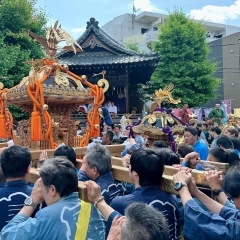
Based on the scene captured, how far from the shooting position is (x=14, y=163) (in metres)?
2.46

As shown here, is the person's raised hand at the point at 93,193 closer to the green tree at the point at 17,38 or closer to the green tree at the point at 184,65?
the green tree at the point at 17,38

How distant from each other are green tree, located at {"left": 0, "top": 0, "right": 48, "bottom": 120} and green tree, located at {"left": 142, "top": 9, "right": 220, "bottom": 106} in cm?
763

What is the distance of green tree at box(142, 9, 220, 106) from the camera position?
61.8 feet

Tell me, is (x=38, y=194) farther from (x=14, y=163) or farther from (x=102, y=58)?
(x=102, y=58)

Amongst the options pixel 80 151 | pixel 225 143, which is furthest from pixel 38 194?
pixel 225 143

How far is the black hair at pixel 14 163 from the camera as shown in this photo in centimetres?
244

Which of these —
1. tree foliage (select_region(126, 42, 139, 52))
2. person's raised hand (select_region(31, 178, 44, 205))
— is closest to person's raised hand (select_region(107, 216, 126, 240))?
person's raised hand (select_region(31, 178, 44, 205))

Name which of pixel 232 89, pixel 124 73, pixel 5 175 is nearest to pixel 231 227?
pixel 5 175

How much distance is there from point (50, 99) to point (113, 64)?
31.4ft

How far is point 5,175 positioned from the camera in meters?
2.48

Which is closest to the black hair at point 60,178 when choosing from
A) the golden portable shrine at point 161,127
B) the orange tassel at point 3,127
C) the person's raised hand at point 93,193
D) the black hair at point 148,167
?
the person's raised hand at point 93,193

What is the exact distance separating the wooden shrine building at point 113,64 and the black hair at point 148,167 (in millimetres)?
12637

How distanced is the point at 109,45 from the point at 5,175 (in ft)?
47.6

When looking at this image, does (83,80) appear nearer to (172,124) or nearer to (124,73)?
(172,124)
